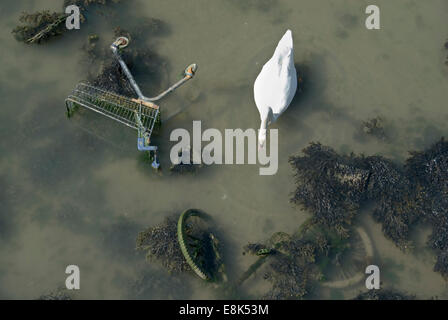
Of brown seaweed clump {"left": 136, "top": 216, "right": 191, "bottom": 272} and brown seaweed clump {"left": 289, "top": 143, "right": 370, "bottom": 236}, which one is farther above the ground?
brown seaweed clump {"left": 289, "top": 143, "right": 370, "bottom": 236}

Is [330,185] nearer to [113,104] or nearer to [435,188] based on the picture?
[435,188]

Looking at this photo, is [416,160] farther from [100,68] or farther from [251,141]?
[100,68]

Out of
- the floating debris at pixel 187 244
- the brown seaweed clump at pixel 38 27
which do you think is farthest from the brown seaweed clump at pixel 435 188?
the brown seaweed clump at pixel 38 27

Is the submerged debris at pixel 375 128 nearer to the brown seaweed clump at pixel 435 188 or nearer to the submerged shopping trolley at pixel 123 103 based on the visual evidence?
the brown seaweed clump at pixel 435 188

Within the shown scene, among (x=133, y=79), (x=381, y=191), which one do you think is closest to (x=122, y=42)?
(x=133, y=79)

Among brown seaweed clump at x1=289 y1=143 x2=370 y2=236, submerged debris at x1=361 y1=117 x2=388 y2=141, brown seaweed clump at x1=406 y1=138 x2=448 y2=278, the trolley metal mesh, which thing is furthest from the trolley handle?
brown seaweed clump at x1=406 y1=138 x2=448 y2=278

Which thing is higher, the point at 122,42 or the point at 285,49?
the point at 122,42

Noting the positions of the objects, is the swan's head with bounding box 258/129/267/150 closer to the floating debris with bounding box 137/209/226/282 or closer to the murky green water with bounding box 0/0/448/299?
the murky green water with bounding box 0/0/448/299
